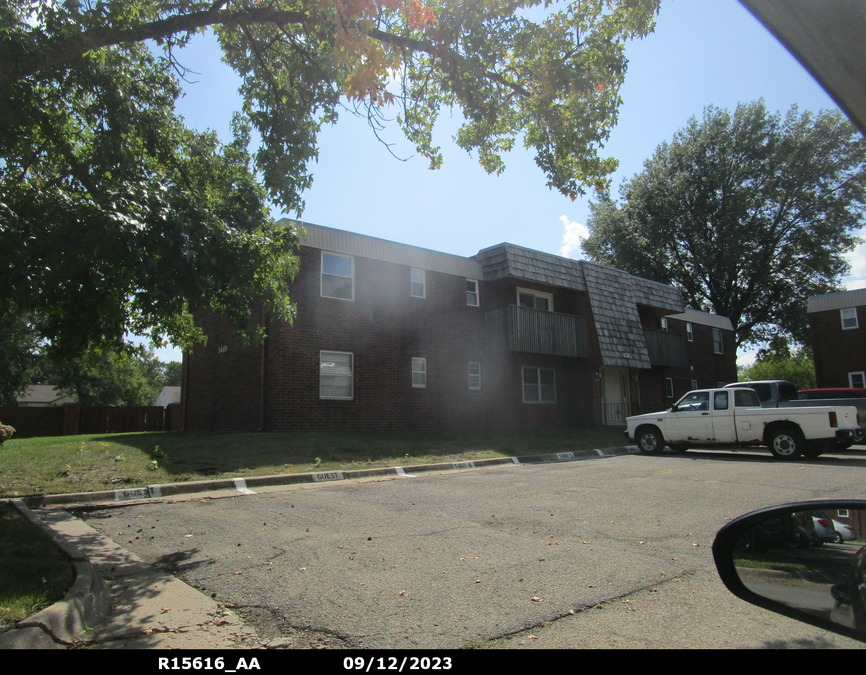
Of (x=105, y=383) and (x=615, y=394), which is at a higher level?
(x=105, y=383)

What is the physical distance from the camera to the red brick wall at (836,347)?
108 ft

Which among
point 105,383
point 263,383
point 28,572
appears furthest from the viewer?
point 105,383

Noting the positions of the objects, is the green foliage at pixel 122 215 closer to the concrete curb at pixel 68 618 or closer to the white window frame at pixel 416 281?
the concrete curb at pixel 68 618

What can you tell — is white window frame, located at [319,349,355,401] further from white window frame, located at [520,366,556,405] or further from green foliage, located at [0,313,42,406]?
green foliage, located at [0,313,42,406]

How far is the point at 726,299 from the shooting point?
140 ft

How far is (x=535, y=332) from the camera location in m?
22.3

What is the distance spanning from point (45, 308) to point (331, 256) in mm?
9847

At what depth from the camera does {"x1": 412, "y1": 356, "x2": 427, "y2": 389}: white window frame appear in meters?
19.6

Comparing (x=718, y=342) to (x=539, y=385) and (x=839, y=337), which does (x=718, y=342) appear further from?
(x=539, y=385)

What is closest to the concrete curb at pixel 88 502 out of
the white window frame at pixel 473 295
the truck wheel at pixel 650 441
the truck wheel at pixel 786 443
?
the truck wheel at pixel 650 441

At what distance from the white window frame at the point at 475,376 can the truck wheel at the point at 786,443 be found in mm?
9557

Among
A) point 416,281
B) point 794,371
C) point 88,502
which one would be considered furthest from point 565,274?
point 794,371

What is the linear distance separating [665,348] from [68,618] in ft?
89.7
